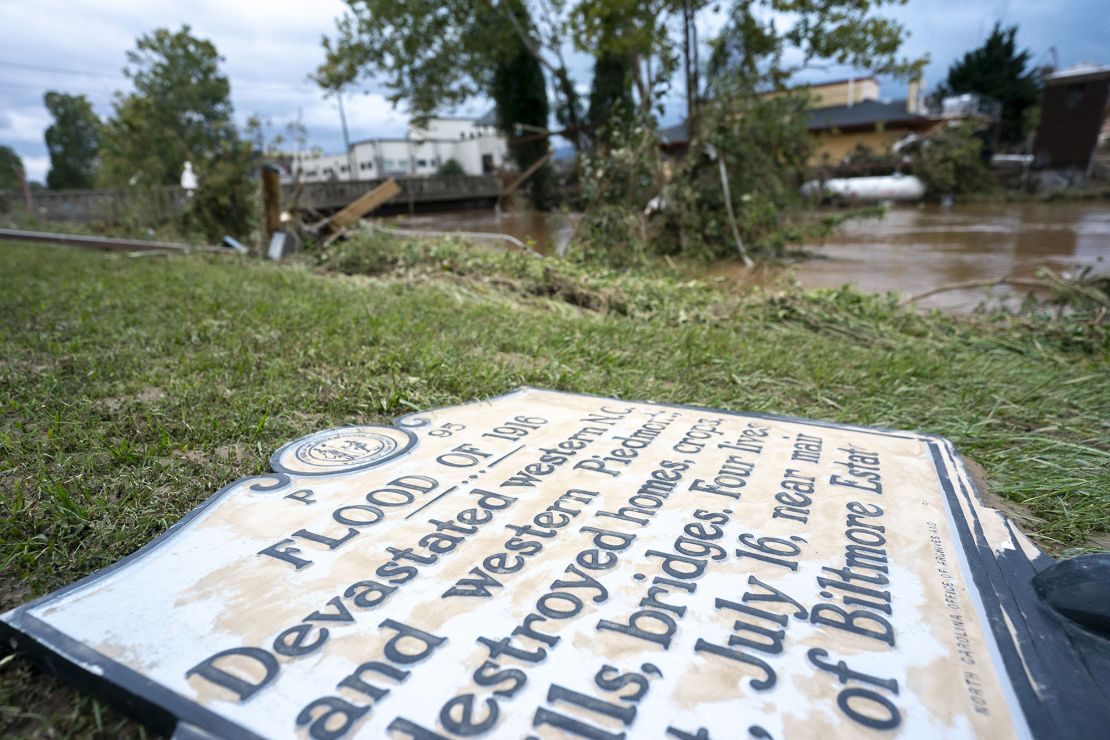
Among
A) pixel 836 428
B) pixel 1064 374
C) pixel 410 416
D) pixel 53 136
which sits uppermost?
pixel 53 136

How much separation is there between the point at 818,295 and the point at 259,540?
4550 mm

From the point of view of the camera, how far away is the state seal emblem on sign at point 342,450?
1.90 meters

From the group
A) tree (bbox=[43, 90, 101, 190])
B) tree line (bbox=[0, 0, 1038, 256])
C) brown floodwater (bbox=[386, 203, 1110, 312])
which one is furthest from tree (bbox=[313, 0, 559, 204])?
tree (bbox=[43, 90, 101, 190])

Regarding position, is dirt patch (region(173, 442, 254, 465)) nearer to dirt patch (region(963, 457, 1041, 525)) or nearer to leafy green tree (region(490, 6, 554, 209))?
dirt patch (region(963, 457, 1041, 525))

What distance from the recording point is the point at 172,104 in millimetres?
36094

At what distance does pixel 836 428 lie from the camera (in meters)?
2.36

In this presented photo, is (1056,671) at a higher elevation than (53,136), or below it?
below

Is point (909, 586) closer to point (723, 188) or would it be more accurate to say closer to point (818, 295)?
point (818, 295)

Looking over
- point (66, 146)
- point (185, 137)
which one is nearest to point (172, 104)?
point (185, 137)

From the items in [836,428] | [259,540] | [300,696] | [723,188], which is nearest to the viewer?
[300,696]

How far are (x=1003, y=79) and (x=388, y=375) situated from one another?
157 ft

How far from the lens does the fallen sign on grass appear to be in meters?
1.04

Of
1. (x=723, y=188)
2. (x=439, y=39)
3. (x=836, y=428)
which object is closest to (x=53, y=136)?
(x=439, y=39)

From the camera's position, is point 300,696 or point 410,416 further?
point 410,416
